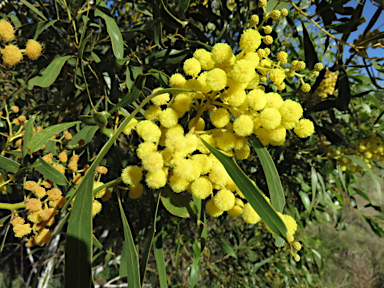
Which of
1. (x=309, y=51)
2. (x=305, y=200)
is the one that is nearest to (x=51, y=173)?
(x=309, y=51)

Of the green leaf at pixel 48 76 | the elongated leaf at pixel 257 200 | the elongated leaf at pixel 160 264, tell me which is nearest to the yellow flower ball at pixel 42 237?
the elongated leaf at pixel 160 264

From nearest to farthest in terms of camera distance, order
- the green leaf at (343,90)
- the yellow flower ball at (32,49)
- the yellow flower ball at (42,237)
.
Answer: the yellow flower ball at (42,237), the yellow flower ball at (32,49), the green leaf at (343,90)

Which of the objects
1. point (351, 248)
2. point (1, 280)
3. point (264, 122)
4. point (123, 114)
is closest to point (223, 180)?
point (264, 122)

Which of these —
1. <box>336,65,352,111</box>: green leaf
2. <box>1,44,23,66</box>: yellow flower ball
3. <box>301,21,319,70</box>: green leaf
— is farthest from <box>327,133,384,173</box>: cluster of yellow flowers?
<box>1,44,23,66</box>: yellow flower ball

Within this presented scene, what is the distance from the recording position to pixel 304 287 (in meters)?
1.99

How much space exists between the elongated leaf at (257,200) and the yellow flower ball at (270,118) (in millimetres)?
126

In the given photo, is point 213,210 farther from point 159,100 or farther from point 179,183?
point 159,100

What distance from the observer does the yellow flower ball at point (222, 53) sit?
0.51 m

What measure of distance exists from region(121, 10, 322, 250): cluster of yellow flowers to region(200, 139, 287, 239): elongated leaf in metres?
0.10

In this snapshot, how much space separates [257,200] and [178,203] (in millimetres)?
284

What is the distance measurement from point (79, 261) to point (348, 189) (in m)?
1.59

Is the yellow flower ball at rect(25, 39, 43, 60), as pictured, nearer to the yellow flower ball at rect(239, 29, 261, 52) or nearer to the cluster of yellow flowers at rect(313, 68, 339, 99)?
the yellow flower ball at rect(239, 29, 261, 52)

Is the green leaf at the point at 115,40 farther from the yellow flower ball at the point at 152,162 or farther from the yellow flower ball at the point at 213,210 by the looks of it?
the yellow flower ball at the point at 213,210

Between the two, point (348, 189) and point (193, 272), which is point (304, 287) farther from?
point (193, 272)
